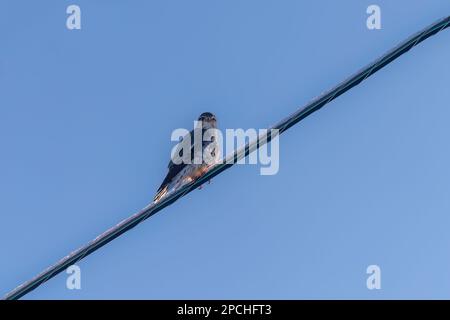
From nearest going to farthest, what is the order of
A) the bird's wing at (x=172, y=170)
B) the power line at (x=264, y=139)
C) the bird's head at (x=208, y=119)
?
the power line at (x=264, y=139), the bird's wing at (x=172, y=170), the bird's head at (x=208, y=119)

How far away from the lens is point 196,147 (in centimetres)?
1294

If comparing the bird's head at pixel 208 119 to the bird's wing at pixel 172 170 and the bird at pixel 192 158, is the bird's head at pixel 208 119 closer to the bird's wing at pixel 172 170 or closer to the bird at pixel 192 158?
the bird at pixel 192 158

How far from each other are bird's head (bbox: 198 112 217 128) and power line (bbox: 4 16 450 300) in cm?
644

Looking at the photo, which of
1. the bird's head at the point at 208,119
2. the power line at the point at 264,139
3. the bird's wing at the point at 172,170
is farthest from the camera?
the bird's head at the point at 208,119

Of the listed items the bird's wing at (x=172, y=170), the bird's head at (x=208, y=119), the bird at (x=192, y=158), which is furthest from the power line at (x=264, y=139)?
the bird's head at (x=208, y=119)

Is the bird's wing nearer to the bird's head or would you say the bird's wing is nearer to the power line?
the bird's head

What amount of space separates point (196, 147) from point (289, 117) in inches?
242

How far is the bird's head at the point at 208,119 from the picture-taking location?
44.6ft

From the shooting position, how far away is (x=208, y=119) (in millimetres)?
13664

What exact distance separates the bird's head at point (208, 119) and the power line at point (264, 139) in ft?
21.1
